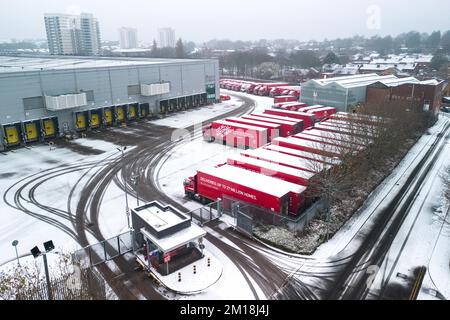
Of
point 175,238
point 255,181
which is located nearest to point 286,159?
point 255,181

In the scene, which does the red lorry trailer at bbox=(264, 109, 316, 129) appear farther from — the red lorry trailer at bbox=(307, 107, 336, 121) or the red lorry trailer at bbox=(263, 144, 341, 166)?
the red lorry trailer at bbox=(263, 144, 341, 166)

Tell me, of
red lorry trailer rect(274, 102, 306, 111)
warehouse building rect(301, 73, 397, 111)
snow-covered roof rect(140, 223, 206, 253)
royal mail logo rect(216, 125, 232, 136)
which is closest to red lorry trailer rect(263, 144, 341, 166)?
royal mail logo rect(216, 125, 232, 136)

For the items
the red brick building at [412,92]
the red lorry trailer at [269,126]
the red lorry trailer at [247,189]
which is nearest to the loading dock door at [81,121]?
the red lorry trailer at [269,126]

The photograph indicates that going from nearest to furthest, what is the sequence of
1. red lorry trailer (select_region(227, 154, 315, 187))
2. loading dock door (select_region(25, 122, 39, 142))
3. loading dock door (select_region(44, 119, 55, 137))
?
red lorry trailer (select_region(227, 154, 315, 187)), loading dock door (select_region(25, 122, 39, 142)), loading dock door (select_region(44, 119, 55, 137))

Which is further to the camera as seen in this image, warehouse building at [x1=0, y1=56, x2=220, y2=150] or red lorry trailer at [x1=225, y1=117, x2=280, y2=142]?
red lorry trailer at [x1=225, y1=117, x2=280, y2=142]

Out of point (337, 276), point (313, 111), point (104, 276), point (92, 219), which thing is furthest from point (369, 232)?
point (313, 111)

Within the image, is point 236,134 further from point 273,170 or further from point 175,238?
point 175,238
